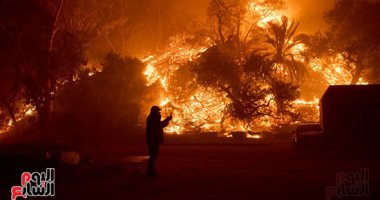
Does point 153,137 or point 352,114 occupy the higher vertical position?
point 352,114

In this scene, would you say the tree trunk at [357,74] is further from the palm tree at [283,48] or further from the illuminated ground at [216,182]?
the illuminated ground at [216,182]

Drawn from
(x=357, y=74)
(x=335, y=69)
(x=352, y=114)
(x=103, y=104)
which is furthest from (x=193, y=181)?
(x=335, y=69)

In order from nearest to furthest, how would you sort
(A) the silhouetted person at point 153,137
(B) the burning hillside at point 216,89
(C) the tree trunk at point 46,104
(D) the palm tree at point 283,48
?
(A) the silhouetted person at point 153,137 → (C) the tree trunk at point 46,104 → (B) the burning hillside at point 216,89 → (D) the palm tree at point 283,48

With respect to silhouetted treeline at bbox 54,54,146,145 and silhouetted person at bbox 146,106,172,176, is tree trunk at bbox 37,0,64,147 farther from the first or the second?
silhouetted person at bbox 146,106,172,176

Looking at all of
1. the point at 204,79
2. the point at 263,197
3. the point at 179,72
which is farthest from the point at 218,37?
the point at 263,197

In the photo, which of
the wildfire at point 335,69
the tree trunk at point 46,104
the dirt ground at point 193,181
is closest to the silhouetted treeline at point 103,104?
the tree trunk at point 46,104

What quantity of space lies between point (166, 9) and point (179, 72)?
2635cm

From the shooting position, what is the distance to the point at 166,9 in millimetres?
63406

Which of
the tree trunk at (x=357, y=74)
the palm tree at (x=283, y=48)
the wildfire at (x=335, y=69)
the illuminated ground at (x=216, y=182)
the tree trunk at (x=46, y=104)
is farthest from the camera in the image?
the wildfire at (x=335, y=69)

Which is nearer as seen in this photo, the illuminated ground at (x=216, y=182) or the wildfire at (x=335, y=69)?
the illuminated ground at (x=216, y=182)

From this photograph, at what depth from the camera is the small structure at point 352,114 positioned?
74.2 feet

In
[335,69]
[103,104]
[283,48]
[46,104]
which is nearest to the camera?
[46,104]

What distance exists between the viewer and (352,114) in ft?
75.7

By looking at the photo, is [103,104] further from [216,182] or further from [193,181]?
[216,182]
